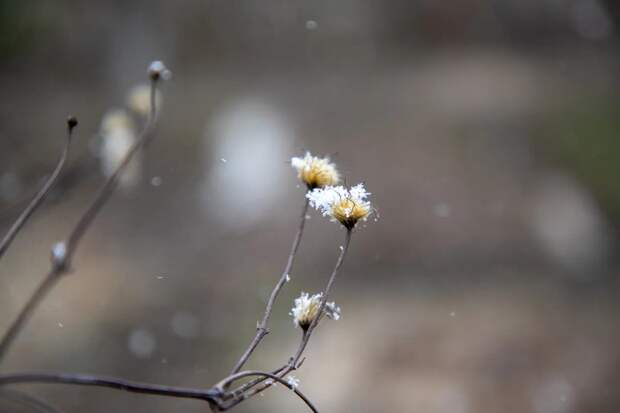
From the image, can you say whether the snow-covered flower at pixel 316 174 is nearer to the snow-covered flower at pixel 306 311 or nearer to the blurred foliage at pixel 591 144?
the snow-covered flower at pixel 306 311

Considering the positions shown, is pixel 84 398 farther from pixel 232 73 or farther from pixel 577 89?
pixel 577 89

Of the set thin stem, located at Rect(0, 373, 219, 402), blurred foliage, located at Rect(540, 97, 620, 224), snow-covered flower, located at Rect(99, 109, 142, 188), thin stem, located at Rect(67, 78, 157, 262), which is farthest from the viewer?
blurred foliage, located at Rect(540, 97, 620, 224)

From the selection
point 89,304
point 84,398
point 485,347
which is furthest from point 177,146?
point 485,347

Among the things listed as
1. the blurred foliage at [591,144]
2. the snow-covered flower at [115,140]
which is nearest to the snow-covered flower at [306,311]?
the snow-covered flower at [115,140]

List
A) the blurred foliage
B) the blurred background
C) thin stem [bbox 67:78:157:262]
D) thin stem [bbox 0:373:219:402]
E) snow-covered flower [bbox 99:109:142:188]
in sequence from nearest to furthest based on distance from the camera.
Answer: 1. thin stem [bbox 0:373:219:402]
2. thin stem [bbox 67:78:157:262]
3. snow-covered flower [bbox 99:109:142:188]
4. the blurred background
5. the blurred foliage

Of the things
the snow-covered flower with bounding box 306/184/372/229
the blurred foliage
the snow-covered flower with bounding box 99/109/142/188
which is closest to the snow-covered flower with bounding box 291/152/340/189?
the snow-covered flower with bounding box 306/184/372/229

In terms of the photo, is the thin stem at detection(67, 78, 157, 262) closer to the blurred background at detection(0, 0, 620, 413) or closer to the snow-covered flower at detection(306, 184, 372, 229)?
the snow-covered flower at detection(306, 184, 372, 229)

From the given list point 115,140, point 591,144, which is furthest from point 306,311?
point 591,144
